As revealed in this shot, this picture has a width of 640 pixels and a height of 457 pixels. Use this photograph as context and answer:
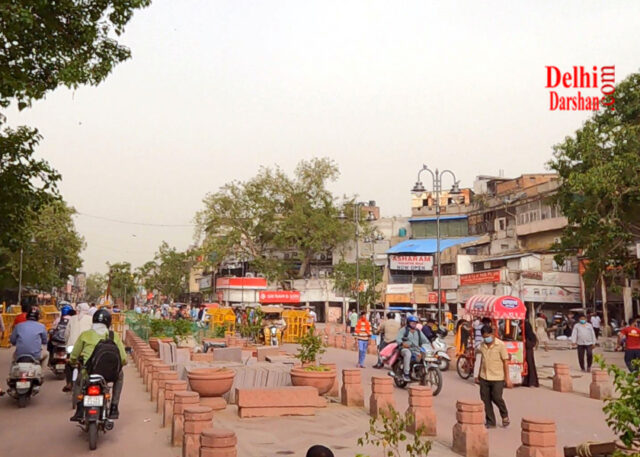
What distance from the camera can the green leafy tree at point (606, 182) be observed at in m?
24.3

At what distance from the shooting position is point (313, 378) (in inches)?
453

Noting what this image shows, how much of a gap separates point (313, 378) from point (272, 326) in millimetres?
14656

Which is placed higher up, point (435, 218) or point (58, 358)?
point (435, 218)

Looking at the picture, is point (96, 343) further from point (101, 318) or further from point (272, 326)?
point (272, 326)

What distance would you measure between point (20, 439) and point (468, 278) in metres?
36.2

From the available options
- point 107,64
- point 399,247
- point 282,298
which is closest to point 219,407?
point 107,64

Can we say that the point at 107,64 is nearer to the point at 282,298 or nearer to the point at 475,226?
the point at 282,298

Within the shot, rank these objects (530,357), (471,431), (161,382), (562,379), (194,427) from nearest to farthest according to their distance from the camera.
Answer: (194,427) < (471,431) < (161,382) < (562,379) < (530,357)

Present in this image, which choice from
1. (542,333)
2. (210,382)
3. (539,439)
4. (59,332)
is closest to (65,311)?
(59,332)

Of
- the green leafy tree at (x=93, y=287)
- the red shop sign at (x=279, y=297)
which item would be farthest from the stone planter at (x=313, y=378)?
the green leafy tree at (x=93, y=287)

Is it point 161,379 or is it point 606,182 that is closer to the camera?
point 161,379

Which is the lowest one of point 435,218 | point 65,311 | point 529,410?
point 529,410

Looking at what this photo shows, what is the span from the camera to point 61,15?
1061 centimetres

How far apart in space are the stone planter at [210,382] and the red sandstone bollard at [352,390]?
212cm
